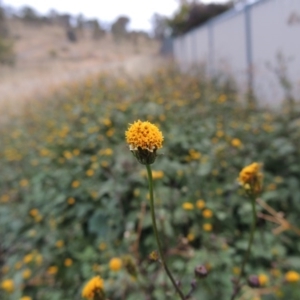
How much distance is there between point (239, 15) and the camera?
179 inches

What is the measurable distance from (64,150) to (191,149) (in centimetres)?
86

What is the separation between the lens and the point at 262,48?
381cm

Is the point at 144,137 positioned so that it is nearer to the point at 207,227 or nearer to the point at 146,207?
the point at 207,227

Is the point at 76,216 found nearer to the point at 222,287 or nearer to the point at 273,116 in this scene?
the point at 222,287

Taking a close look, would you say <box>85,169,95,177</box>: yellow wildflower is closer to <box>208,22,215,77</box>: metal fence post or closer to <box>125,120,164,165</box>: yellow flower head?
<box>125,120,164,165</box>: yellow flower head

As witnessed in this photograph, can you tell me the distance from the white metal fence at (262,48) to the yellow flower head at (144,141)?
97.8 inches

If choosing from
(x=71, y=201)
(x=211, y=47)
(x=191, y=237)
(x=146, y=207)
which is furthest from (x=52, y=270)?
(x=211, y=47)

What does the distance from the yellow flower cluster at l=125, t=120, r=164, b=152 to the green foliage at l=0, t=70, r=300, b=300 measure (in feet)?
1.97

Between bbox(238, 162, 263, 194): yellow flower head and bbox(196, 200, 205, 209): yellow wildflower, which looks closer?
bbox(238, 162, 263, 194): yellow flower head

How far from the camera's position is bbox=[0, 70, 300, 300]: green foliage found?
47.7 inches

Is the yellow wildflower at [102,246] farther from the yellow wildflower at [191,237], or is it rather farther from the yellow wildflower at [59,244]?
the yellow wildflower at [191,237]

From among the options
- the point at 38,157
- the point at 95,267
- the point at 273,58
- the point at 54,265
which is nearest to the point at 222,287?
the point at 95,267

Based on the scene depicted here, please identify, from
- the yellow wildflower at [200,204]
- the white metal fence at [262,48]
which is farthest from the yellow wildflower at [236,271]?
the white metal fence at [262,48]

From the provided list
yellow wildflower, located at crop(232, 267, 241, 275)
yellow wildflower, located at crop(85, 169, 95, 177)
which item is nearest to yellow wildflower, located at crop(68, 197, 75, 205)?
yellow wildflower, located at crop(85, 169, 95, 177)
